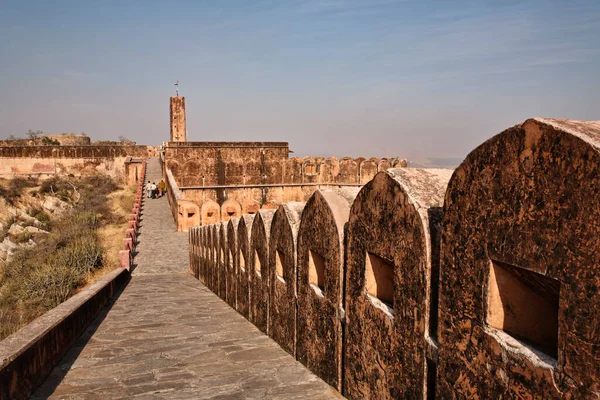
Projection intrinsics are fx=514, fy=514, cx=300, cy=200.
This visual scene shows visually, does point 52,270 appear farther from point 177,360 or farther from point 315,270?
point 315,270

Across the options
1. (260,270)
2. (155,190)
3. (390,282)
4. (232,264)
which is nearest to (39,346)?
(260,270)

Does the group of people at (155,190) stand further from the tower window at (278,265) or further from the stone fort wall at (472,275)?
the stone fort wall at (472,275)

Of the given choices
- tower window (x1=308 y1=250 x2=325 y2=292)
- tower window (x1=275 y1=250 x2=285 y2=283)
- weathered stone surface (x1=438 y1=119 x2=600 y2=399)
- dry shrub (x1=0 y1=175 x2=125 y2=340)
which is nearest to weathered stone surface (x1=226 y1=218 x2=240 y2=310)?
tower window (x1=275 y1=250 x2=285 y2=283)

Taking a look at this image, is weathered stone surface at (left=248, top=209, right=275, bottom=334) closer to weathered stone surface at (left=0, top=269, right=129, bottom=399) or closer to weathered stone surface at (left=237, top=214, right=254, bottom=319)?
weathered stone surface at (left=237, top=214, right=254, bottom=319)

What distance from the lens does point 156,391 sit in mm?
3779

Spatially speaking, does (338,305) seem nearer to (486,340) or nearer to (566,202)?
(486,340)

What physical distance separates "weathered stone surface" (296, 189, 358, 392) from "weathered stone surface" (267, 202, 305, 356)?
0.16 meters

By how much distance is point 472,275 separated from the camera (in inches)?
80.7

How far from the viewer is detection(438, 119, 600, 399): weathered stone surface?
1548 millimetres

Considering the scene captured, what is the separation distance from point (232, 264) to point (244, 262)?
28.4 inches

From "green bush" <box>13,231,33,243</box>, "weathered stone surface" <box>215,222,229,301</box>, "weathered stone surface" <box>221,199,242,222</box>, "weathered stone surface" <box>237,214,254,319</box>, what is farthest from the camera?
"green bush" <box>13,231,33,243</box>

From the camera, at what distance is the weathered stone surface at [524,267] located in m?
1.55

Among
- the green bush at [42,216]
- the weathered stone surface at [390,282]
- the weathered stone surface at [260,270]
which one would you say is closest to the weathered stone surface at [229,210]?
the green bush at [42,216]

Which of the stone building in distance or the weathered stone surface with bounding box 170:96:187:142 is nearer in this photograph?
the stone building in distance
